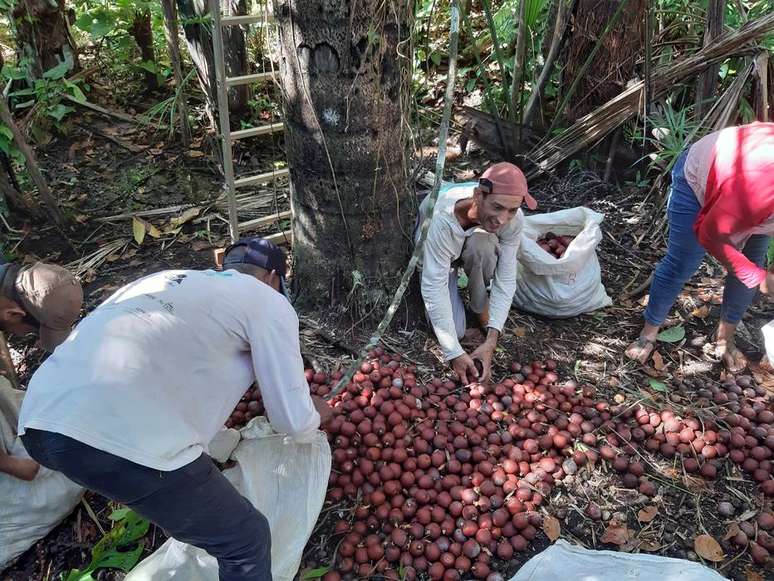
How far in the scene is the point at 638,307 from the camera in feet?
11.7

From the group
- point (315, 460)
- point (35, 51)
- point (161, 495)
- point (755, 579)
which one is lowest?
point (755, 579)

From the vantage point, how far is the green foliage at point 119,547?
2.19m

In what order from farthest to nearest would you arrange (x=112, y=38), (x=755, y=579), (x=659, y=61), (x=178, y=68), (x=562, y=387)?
(x=112, y=38)
(x=178, y=68)
(x=659, y=61)
(x=562, y=387)
(x=755, y=579)

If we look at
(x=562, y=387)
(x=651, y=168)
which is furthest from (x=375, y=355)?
(x=651, y=168)

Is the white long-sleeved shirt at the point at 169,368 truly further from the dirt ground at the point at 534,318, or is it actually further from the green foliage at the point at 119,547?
the dirt ground at the point at 534,318

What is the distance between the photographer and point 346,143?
271 cm

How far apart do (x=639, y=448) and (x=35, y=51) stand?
16.7 feet

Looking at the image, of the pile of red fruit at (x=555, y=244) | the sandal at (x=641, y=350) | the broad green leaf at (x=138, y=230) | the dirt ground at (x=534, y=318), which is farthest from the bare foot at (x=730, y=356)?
the broad green leaf at (x=138, y=230)

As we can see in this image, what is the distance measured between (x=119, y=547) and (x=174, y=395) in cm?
104

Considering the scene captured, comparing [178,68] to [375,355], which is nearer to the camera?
[375,355]

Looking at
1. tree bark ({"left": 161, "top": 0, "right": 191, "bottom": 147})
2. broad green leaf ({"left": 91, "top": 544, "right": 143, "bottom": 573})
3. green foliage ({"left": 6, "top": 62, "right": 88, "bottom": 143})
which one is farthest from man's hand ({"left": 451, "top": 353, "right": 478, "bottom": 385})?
Result: green foliage ({"left": 6, "top": 62, "right": 88, "bottom": 143})

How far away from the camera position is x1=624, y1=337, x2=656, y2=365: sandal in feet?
10.4

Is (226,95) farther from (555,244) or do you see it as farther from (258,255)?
(555,244)

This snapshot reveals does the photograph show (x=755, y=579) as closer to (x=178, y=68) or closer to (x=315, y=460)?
(x=315, y=460)
